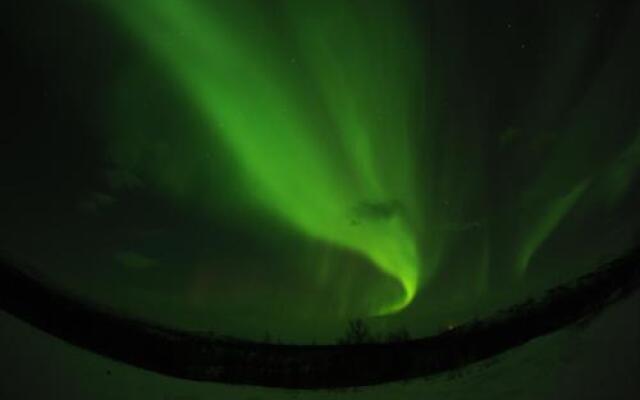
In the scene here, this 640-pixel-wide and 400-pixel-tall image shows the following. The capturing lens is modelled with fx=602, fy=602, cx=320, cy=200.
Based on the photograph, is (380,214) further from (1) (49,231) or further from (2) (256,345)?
(1) (49,231)

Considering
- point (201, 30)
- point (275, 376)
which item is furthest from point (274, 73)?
point (275, 376)

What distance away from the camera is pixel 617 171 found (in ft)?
2.13

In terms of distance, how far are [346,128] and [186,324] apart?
264 mm

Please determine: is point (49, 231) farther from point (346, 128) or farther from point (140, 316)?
point (346, 128)

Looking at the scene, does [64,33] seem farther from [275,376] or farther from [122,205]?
[275,376]

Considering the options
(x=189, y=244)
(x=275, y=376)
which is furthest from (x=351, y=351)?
(x=189, y=244)

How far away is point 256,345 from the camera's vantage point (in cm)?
63

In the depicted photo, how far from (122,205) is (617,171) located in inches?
20.7

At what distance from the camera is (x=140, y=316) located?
2.07ft

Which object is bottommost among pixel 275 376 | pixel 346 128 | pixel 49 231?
pixel 275 376

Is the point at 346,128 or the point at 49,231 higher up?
the point at 346,128

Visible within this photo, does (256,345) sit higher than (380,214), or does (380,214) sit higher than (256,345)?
Answer: (380,214)

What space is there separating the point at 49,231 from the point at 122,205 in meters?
0.09

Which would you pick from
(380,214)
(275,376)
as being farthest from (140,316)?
(380,214)
